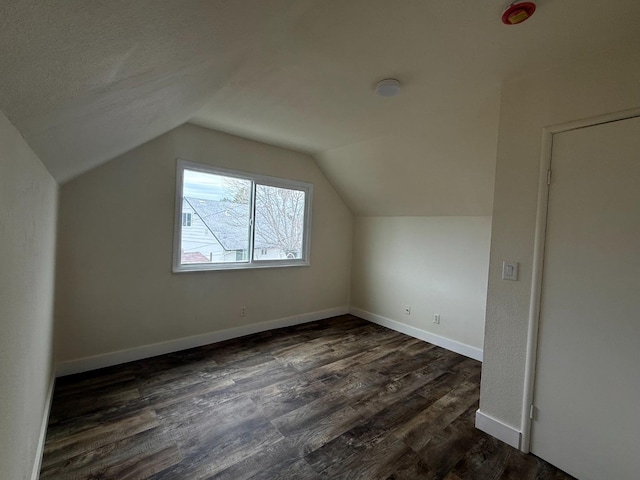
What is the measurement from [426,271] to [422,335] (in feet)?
2.70

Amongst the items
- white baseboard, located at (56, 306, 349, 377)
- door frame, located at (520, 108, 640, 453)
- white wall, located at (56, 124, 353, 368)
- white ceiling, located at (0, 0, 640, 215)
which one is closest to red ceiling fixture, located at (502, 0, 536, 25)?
white ceiling, located at (0, 0, 640, 215)

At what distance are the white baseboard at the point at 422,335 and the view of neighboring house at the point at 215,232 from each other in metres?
1.89

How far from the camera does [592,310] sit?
63.9 inches

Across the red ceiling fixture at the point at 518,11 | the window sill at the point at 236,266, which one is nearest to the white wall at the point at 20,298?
the window sill at the point at 236,266

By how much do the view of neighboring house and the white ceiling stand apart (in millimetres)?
876

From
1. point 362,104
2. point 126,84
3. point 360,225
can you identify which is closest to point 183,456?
point 126,84

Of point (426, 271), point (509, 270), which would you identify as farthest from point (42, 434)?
point (426, 271)

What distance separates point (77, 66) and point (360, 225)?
4.12m

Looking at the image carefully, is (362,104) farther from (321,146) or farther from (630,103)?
(630,103)

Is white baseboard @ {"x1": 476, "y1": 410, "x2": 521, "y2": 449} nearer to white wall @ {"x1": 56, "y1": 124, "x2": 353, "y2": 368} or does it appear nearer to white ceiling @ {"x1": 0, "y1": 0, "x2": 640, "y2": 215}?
white ceiling @ {"x1": 0, "y1": 0, "x2": 640, "y2": 215}

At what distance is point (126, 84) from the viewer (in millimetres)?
1015

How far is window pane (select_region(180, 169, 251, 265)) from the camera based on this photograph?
3.15 meters

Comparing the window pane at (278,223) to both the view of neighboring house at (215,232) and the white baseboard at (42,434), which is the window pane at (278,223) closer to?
the view of neighboring house at (215,232)

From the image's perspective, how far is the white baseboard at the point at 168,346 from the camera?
8.42 ft
